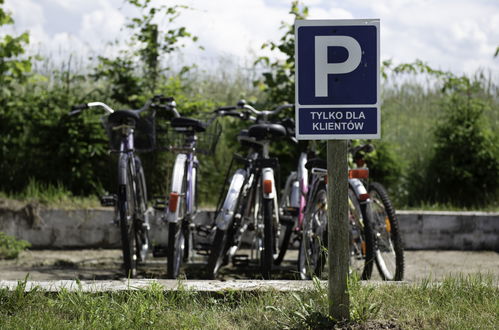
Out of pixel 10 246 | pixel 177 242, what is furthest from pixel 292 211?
pixel 10 246

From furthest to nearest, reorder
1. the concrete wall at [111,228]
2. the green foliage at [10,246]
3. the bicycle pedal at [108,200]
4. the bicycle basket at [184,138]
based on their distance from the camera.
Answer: the concrete wall at [111,228] < the green foliage at [10,246] < the bicycle basket at [184,138] < the bicycle pedal at [108,200]

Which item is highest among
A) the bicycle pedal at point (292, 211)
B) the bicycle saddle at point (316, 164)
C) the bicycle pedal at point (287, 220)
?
the bicycle saddle at point (316, 164)

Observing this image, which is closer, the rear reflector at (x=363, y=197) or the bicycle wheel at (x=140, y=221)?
the rear reflector at (x=363, y=197)

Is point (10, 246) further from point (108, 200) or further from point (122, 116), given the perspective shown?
point (122, 116)

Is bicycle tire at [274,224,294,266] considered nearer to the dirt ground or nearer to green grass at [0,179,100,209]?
the dirt ground

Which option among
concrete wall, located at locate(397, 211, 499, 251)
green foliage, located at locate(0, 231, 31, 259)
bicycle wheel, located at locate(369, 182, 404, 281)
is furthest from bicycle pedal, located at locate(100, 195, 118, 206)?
concrete wall, located at locate(397, 211, 499, 251)

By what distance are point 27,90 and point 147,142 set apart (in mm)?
3555

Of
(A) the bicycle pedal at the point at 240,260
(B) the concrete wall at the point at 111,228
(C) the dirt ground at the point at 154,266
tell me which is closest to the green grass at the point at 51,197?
(B) the concrete wall at the point at 111,228

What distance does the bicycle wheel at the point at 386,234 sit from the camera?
565 centimetres

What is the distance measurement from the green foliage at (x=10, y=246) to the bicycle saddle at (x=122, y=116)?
159cm

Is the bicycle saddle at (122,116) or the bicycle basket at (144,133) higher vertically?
the bicycle saddle at (122,116)

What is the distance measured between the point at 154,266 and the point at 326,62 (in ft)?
10.1

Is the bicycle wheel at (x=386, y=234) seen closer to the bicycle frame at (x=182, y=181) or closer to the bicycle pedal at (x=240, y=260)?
the bicycle pedal at (x=240, y=260)

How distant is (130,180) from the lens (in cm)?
623
